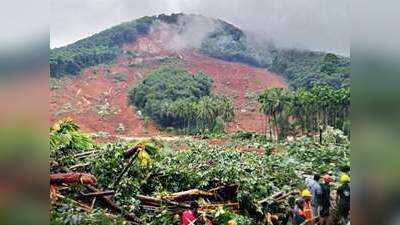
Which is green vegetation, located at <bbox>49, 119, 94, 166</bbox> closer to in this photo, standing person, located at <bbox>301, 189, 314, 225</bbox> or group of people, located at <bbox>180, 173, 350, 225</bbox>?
group of people, located at <bbox>180, 173, 350, 225</bbox>

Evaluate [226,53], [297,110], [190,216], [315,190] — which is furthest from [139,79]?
[315,190]

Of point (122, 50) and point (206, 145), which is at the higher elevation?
point (122, 50)

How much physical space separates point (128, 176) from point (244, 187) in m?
0.81

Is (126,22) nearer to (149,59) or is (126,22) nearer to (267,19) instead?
(149,59)

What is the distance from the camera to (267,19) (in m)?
4.98

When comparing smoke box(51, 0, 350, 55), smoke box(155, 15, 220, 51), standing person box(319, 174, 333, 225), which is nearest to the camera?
smoke box(51, 0, 350, 55)

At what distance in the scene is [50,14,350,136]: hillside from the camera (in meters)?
5.06

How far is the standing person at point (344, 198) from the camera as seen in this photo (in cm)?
495

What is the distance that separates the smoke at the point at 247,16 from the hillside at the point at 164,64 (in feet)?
0.21

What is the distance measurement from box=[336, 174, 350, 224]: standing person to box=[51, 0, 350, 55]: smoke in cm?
85

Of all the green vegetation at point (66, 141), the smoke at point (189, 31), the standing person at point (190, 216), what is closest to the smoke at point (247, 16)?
the smoke at point (189, 31)

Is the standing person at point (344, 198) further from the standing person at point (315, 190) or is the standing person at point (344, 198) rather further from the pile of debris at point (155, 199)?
the pile of debris at point (155, 199)

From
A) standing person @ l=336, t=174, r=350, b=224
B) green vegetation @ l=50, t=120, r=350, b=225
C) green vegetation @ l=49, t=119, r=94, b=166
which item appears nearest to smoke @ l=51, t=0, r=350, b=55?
green vegetation @ l=49, t=119, r=94, b=166
